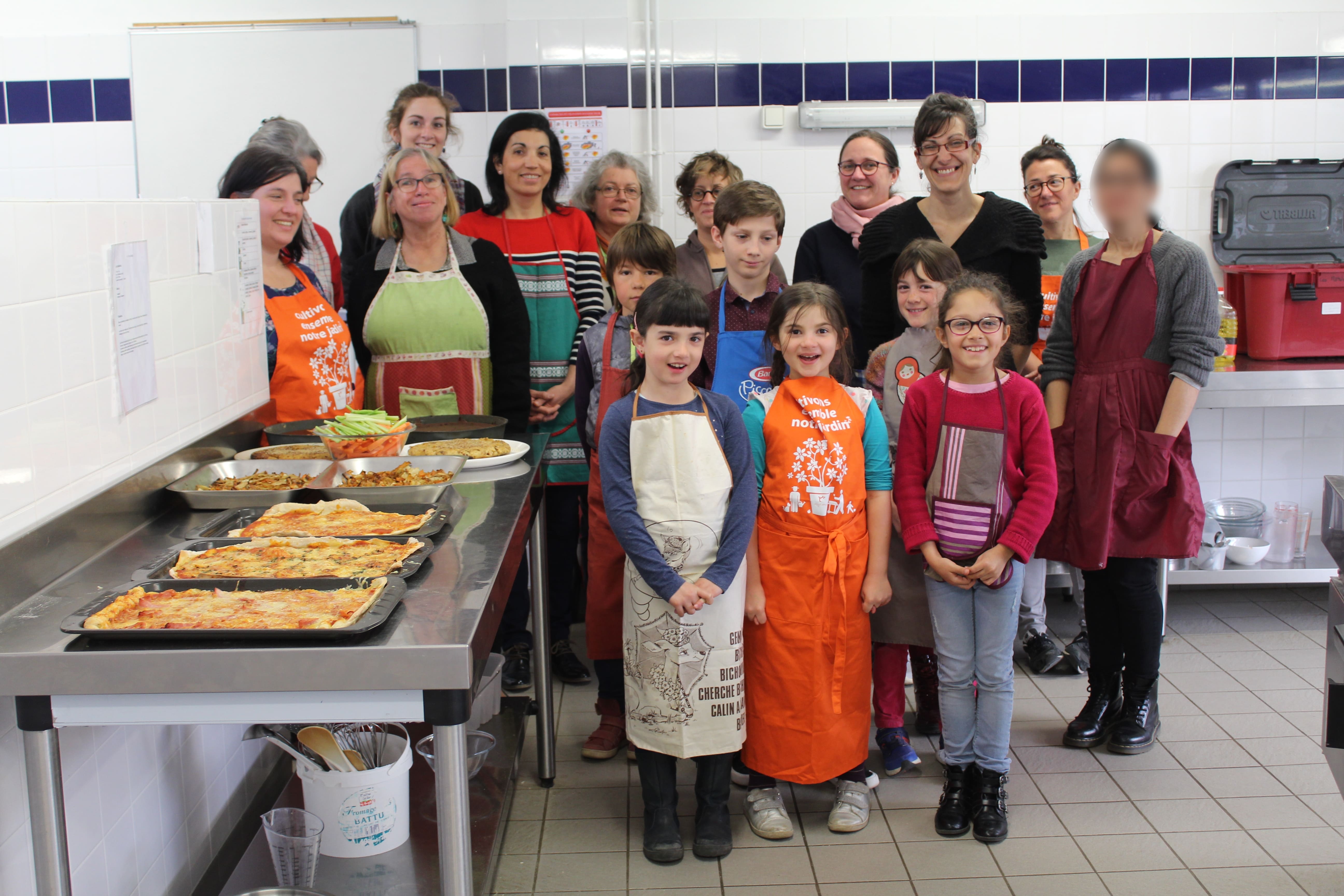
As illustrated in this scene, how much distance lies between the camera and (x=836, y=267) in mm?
3275

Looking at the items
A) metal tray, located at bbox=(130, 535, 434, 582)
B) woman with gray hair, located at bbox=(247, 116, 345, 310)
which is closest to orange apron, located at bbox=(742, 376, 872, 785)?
metal tray, located at bbox=(130, 535, 434, 582)

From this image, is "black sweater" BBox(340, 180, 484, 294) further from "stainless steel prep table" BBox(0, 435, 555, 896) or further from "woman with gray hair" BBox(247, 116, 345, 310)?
"stainless steel prep table" BBox(0, 435, 555, 896)

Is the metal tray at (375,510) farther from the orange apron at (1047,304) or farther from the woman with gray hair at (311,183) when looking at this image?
the orange apron at (1047,304)

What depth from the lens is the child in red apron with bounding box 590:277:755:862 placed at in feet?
7.38

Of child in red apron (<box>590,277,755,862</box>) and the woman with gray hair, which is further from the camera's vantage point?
the woman with gray hair

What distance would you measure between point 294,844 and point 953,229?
2.13 meters

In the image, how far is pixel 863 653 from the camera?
8.04 feet

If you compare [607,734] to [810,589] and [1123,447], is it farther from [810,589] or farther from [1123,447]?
[1123,447]

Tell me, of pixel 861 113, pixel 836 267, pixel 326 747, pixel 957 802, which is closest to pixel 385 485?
pixel 326 747

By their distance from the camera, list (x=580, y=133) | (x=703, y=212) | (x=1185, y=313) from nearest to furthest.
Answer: (x=1185, y=313)
(x=703, y=212)
(x=580, y=133)

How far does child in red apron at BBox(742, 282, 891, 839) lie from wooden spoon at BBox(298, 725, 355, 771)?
34.3 inches

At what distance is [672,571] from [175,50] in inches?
129

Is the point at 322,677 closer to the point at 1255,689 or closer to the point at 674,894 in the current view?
the point at 674,894

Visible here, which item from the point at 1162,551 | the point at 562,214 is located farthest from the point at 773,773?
the point at 562,214
